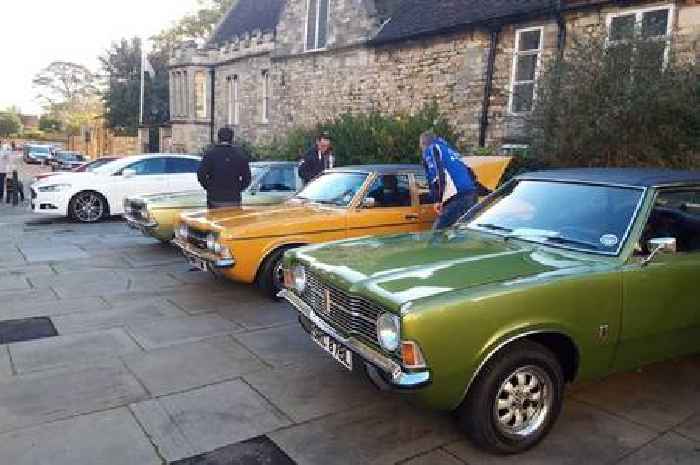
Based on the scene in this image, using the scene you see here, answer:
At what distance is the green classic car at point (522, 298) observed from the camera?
120 inches

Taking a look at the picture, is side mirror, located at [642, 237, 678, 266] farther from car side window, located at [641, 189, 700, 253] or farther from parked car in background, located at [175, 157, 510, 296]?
parked car in background, located at [175, 157, 510, 296]

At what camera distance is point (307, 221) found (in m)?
6.19

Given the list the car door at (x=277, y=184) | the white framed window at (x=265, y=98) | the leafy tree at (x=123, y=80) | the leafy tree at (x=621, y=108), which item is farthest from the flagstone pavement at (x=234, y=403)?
the leafy tree at (x=123, y=80)

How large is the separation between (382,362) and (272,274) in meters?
3.30

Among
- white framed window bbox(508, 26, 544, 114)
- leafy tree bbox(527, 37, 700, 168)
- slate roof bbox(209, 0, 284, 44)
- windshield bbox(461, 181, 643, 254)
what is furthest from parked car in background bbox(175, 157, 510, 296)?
slate roof bbox(209, 0, 284, 44)

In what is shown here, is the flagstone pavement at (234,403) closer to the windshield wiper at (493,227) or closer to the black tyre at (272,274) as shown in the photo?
the black tyre at (272,274)

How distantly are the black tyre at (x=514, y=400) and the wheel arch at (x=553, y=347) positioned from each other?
0.04 m

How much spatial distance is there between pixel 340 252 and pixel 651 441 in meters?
2.34

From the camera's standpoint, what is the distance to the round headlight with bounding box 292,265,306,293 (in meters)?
4.18

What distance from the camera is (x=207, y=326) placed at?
5512 mm

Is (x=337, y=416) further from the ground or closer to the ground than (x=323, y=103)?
closer to the ground

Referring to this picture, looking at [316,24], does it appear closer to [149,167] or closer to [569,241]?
[149,167]

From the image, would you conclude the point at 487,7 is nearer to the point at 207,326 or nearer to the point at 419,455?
the point at 207,326

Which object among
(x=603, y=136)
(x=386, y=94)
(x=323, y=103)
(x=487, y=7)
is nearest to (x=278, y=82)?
(x=323, y=103)
